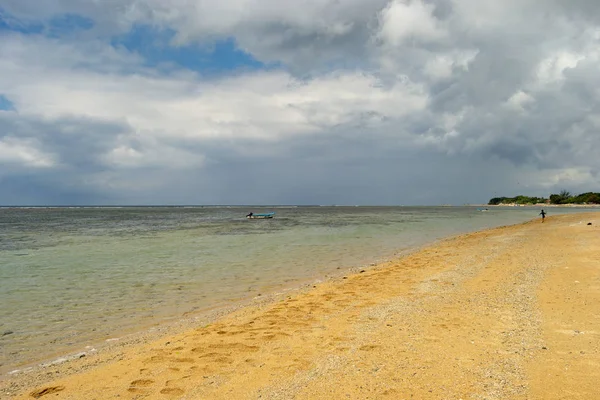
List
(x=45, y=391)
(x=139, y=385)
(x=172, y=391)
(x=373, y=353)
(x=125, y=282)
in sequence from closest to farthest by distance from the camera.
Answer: (x=172, y=391) < (x=139, y=385) < (x=45, y=391) < (x=373, y=353) < (x=125, y=282)

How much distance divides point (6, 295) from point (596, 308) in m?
17.3

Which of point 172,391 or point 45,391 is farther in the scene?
point 45,391

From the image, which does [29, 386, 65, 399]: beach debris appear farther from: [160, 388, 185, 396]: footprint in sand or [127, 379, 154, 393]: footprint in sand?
[160, 388, 185, 396]: footprint in sand

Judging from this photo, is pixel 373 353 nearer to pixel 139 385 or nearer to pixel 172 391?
pixel 172 391

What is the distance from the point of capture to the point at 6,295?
13078 mm

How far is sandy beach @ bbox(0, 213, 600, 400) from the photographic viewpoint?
520 cm

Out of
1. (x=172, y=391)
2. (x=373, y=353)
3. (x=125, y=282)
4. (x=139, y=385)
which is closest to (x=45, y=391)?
(x=139, y=385)

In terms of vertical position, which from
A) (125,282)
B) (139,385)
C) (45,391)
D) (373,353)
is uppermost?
(373,353)

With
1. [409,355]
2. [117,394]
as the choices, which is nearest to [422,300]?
[409,355]

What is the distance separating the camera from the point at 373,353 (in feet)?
20.8

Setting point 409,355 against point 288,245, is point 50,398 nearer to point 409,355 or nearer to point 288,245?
point 409,355

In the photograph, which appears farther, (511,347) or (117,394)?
(511,347)

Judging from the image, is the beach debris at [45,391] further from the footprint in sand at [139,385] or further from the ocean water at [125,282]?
the ocean water at [125,282]

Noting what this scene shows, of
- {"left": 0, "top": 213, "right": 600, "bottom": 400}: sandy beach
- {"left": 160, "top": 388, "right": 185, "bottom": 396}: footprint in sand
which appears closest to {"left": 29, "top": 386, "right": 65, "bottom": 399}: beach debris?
{"left": 0, "top": 213, "right": 600, "bottom": 400}: sandy beach
